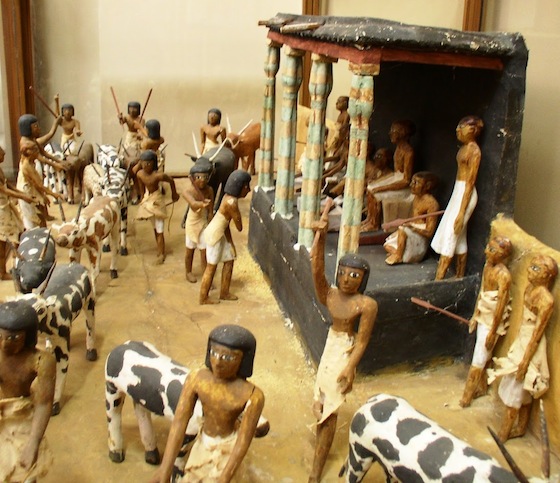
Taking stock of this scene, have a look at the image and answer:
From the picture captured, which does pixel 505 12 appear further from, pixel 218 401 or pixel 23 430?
pixel 23 430

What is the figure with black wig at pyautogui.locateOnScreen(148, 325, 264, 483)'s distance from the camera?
335cm

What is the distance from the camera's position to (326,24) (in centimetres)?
552

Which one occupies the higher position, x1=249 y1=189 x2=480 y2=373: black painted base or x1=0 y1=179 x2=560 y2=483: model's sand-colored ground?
x1=249 y1=189 x2=480 y2=373: black painted base

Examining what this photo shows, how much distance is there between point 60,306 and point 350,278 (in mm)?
2158

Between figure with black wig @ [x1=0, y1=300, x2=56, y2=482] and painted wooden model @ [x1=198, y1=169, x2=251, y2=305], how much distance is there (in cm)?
291

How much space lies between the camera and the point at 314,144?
5.99 meters

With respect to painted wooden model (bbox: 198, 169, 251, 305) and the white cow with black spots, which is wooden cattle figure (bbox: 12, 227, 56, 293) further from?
painted wooden model (bbox: 198, 169, 251, 305)

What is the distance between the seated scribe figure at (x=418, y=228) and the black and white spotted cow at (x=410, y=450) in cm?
212

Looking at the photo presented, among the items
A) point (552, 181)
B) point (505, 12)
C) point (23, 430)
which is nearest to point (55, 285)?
→ point (23, 430)

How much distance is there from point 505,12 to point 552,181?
6.70ft

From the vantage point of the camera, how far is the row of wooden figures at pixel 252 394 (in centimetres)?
342

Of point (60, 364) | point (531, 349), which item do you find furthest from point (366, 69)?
point (60, 364)

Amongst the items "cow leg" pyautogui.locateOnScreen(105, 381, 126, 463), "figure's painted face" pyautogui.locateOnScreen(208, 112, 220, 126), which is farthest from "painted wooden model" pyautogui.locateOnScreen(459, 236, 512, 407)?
"figure's painted face" pyautogui.locateOnScreen(208, 112, 220, 126)

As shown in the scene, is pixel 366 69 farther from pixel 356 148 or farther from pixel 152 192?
pixel 152 192
